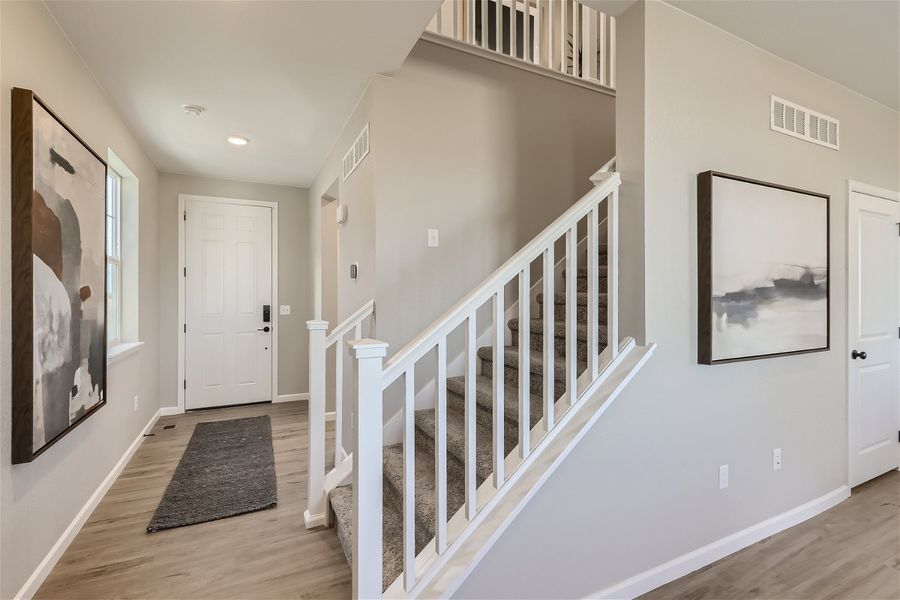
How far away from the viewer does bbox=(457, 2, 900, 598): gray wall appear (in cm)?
170

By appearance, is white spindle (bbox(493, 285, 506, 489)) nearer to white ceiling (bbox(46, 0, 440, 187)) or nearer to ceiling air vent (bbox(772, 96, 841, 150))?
white ceiling (bbox(46, 0, 440, 187))

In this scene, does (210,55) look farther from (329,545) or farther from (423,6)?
(329,545)

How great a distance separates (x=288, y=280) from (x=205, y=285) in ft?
2.75

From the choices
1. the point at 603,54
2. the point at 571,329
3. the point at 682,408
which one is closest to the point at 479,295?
the point at 571,329

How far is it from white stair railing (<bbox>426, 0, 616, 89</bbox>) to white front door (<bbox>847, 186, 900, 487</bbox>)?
1.93 meters

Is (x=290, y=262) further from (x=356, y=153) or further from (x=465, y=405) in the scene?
(x=465, y=405)

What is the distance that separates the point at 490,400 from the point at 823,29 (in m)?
2.38

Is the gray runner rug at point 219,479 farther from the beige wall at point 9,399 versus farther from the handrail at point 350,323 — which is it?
the handrail at point 350,323

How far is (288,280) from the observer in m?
5.02

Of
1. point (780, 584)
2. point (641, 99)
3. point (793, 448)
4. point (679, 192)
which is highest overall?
point (641, 99)

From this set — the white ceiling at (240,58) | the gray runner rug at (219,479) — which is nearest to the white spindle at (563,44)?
the white ceiling at (240,58)

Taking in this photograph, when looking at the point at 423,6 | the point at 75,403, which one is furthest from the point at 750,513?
the point at 75,403

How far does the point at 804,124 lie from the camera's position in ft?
7.91

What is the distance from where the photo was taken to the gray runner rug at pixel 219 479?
2520 millimetres
